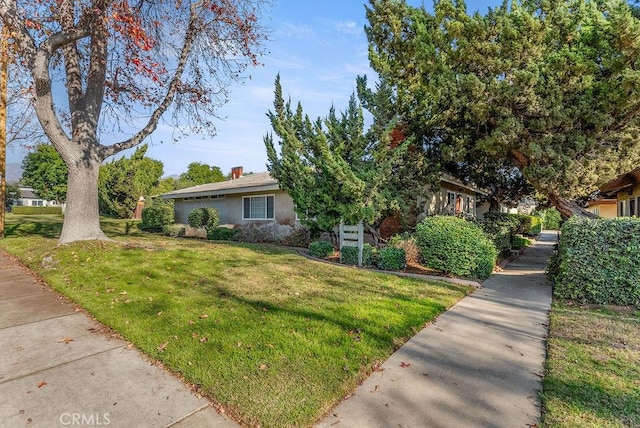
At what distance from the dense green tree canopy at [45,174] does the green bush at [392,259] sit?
45309mm

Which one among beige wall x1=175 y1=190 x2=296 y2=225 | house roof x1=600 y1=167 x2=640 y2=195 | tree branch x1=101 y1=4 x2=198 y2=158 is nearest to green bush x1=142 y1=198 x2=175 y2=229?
beige wall x1=175 y1=190 x2=296 y2=225

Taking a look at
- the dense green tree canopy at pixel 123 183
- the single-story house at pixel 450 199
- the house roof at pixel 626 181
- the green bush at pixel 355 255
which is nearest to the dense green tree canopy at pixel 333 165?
the green bush at pixel 355 255

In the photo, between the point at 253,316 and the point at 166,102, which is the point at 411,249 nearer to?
the point at 253,316

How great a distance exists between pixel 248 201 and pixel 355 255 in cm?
929

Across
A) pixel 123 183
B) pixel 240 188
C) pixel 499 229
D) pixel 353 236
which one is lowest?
pixel 353 236

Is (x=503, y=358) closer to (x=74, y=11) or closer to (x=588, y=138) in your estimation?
(x=588, y=138)

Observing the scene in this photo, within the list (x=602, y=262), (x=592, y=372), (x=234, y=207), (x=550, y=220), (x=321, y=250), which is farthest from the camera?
(x=550, y=220)

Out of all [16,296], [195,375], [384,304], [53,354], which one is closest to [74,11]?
[16,296]

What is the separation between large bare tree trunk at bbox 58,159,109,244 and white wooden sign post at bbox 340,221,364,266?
7.34 metres

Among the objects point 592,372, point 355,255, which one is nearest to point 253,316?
point 592,372

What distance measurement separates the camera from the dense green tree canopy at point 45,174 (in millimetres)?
39844

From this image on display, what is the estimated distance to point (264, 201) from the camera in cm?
1655

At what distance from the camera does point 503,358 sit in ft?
12.6

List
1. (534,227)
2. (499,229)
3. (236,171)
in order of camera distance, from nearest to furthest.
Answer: (499,229), (534,227), (236,171)
